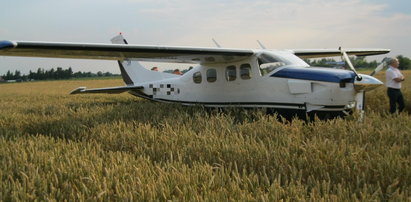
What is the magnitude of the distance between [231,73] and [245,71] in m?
0.49

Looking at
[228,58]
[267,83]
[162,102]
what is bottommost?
[162,102]

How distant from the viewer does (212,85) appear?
29.6ft

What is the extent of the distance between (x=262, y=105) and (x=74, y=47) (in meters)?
4.49

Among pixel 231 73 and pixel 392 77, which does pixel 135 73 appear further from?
pixel 392 77

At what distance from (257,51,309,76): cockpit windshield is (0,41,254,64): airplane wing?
0.35 metres

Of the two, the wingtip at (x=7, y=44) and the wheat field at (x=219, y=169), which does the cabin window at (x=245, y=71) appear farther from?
the wingtip at (x=7, y=44)

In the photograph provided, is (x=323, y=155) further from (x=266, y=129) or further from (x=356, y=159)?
(x=266, y=129)

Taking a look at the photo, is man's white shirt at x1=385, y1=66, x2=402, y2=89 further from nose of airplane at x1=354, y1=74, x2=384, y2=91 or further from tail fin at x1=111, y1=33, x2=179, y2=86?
tail fin at x1=111, y1=33, x2=179, y2=86

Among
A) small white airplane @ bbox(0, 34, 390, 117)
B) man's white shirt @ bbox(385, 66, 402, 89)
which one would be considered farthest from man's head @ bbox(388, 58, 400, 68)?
small white airplane @ bbox(0, 34, 390, 117)

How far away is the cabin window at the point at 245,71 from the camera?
8.03m

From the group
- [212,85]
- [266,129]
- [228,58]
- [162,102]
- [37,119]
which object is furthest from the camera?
[162,102]

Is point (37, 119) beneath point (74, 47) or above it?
beneath

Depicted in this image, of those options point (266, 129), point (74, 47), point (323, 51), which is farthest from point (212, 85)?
point (323, 51)

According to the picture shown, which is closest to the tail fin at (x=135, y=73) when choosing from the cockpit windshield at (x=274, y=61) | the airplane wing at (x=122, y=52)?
the airplane wing at (x=122, y=52)
